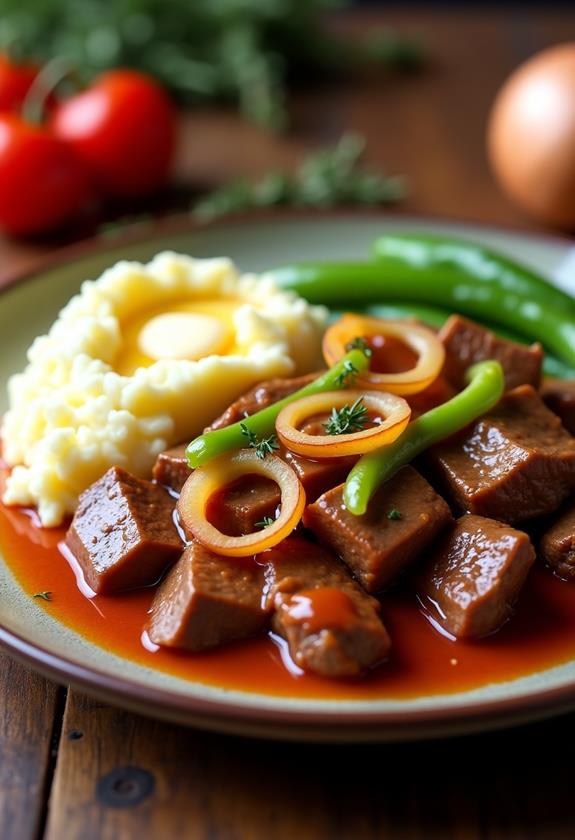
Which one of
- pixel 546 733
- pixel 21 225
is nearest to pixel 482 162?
pixel 21 225

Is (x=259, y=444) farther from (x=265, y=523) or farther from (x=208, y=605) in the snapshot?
(x=208, y=605)

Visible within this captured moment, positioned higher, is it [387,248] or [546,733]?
[387,248]

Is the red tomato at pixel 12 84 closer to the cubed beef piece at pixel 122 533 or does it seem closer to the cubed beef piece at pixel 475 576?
the cubed beef piece at pixel 122 533

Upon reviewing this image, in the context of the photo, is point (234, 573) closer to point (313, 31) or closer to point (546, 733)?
point (546, 733)

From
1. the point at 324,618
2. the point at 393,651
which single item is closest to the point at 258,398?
the point at 324,618

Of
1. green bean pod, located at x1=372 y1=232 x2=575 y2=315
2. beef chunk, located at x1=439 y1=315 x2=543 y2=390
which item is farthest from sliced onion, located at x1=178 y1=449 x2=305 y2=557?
green bean pod, located at x1=372 y1=232 x2=575 y2=315

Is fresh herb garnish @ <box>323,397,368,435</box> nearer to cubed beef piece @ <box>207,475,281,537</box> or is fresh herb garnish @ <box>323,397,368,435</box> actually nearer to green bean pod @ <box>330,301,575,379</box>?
cubed beef piece @ <box>207,475,281,537</box>
